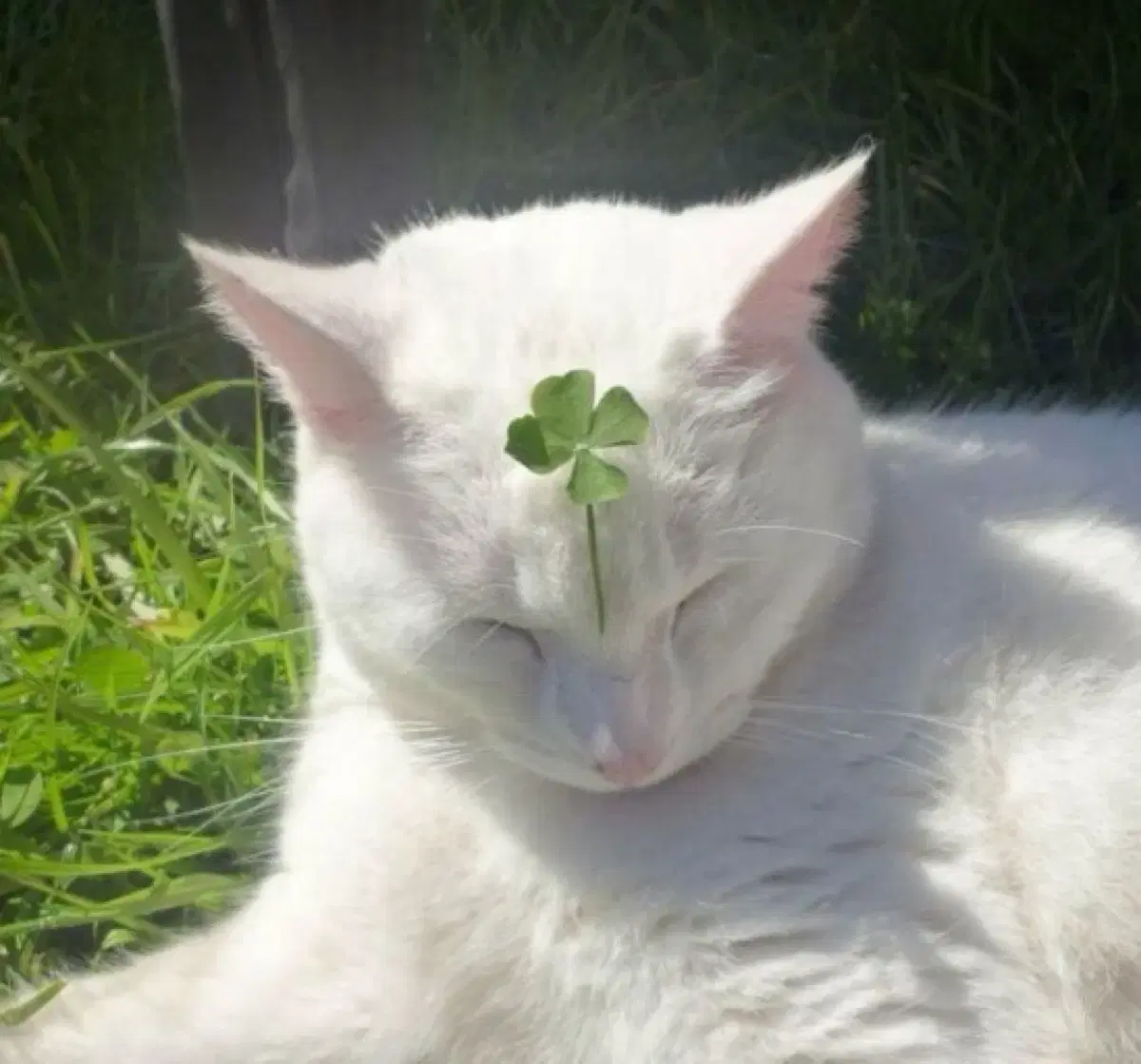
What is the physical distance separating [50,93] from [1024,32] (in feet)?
4.59

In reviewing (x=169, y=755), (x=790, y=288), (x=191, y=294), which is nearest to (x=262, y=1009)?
(x=169, y=755)

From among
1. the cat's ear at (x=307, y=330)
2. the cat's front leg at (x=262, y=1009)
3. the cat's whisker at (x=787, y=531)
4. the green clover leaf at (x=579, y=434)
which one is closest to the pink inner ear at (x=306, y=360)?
the cat's ear at (x=307, y=330)

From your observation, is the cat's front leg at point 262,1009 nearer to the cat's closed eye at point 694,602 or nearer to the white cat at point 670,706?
the white cat at point 670,706

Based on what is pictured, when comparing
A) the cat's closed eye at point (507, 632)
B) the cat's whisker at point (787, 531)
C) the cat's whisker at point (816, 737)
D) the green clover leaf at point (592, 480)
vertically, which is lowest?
the cat's whisker at point (816, 737)

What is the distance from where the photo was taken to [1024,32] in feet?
6.88

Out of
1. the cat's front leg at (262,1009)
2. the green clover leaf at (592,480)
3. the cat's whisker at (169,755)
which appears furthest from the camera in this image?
the cat's whisker at (169,755)

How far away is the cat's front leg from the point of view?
3.46 ft

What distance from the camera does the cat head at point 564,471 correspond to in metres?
0.90

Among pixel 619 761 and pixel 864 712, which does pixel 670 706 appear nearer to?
pixel 619 761

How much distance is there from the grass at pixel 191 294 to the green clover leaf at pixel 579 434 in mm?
578

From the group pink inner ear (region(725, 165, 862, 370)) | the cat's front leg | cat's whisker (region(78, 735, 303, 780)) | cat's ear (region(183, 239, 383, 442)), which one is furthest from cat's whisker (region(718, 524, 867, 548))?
cat's whisker (region(78, 735, 303, 780))

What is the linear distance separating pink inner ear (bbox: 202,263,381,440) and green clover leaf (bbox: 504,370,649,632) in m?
0.13

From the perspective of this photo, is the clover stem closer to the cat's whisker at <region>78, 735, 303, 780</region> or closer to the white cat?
the white cat

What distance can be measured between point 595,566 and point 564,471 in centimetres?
6
